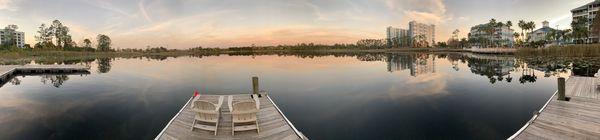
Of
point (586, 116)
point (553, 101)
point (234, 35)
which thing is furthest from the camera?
point (234, 35)

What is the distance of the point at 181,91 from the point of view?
26.2 metres

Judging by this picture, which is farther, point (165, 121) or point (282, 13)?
point (282, 13)

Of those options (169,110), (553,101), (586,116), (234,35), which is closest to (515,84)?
(553,101)

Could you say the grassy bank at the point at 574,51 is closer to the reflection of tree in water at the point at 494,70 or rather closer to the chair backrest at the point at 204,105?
the reflection of tree in water at the point at 494,70

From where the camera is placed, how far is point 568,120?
10.9 m

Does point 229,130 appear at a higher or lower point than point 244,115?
lower

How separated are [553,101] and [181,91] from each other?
23308 mm

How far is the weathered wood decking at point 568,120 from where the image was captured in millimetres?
9234

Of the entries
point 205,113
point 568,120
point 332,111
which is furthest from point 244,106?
point 568,120

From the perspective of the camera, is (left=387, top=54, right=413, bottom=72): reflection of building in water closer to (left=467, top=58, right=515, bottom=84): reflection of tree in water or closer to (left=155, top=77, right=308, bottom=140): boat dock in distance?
(left=467, top=58, right=515, bottom=84): reflection of tree in water

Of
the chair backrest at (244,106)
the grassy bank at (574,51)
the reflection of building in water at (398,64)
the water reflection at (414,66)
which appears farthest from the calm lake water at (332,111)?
the grassy bank at (574,51)

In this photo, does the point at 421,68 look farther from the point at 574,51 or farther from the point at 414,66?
the point at 574,51

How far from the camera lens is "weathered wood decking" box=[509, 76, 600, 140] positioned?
9234mm

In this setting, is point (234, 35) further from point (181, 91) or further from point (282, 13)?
point (181, 91)
